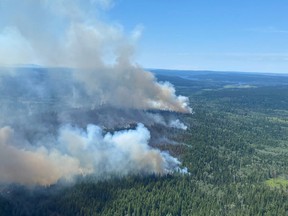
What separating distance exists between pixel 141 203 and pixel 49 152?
2183 inches

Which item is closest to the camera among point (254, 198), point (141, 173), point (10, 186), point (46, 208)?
point (46, 208)

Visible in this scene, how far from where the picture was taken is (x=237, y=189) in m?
193

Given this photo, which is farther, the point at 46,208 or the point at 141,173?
the point at 141,173

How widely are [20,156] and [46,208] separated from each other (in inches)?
1468

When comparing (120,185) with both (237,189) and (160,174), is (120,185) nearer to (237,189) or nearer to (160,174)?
(160,174)

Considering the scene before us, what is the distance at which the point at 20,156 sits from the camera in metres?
184

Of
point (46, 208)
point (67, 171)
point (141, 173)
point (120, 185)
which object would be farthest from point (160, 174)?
point (46, 208)

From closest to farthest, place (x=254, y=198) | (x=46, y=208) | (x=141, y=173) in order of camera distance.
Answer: (x=46, y=208)
(x=254, y=198)
(x=141, y=173)

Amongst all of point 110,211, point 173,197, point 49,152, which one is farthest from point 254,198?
point 49,152

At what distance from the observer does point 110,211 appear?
156 meters

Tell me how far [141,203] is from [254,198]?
49792mm

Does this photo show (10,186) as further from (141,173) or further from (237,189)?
(237,189)

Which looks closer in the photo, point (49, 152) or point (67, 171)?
point (67, 171)

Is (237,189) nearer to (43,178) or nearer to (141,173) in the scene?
(141,173)
